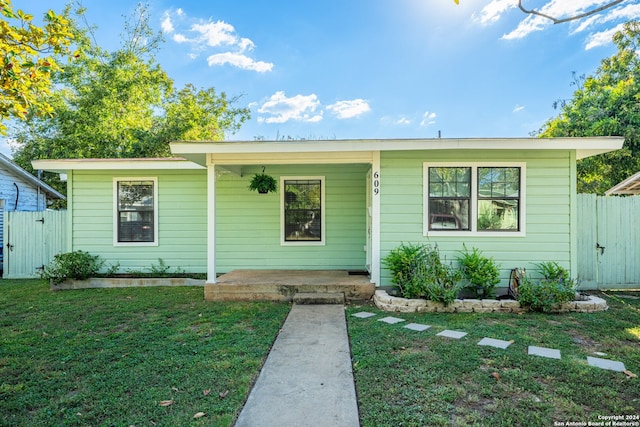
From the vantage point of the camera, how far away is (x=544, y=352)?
→ 3.39 meters

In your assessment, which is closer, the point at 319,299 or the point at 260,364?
the point at 260,364

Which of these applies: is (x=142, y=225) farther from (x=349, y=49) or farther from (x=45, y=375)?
(x=349, y=49)

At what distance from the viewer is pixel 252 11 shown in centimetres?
1179

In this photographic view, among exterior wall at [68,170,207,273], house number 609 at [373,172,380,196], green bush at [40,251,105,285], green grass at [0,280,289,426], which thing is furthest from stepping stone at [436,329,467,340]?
green bush at [40,251,105,285]

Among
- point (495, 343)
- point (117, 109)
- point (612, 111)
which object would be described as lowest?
point (495, 343)

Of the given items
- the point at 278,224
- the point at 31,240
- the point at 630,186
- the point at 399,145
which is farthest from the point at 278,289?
the point at 630,186

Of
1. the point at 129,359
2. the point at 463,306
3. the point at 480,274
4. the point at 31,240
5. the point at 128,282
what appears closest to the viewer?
the point at 129,359

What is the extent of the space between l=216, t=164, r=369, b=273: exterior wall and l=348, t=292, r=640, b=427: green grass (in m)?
3.03

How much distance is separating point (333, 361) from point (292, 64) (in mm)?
13878

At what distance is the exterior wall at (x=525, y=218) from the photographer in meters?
5.64

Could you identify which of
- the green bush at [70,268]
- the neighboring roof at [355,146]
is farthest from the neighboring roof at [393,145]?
the green bush at [70,268]

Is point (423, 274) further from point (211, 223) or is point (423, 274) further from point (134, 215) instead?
point (134, 215)

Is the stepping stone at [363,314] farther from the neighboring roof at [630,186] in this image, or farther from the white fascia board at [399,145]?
the neighboring roof at [630,186]

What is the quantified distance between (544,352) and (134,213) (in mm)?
7987
